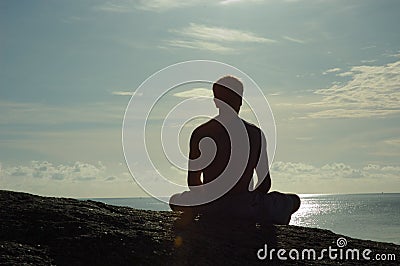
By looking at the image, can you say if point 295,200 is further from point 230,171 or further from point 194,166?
point 194,166

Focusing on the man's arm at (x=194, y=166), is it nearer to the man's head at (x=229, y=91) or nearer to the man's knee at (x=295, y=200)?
the man's head at (x=229, y=91)

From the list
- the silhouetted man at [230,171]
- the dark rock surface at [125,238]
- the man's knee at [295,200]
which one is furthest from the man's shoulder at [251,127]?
the dark rock surface at [125,238]

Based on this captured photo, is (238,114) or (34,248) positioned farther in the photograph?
(238,114)

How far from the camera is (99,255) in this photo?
5.96 m

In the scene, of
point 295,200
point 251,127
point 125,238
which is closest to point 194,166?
point 251,127

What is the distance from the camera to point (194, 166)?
8805mm

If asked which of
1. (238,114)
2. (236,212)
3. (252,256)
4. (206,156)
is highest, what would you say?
(238,114)

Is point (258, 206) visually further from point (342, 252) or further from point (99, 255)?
point (99, 255)

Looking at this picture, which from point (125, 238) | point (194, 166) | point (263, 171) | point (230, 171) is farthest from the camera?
point (263, 171)

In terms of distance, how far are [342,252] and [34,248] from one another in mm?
3697

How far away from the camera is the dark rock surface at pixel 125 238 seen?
5.93 m

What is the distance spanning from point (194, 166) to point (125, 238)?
98.1 inches

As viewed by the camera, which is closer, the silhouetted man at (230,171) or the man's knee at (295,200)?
the silhouetted man at (230,171)

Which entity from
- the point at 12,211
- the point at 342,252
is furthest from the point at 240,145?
the point at 12,211
